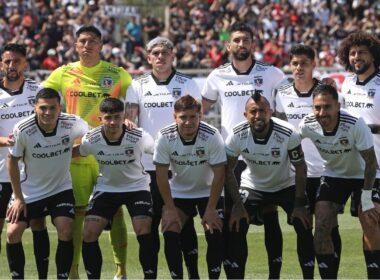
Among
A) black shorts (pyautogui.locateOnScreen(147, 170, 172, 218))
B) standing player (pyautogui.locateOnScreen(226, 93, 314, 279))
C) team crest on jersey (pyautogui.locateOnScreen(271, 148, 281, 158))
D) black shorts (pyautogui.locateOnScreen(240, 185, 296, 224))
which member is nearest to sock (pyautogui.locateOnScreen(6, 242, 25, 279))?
black shorts (pyautogui.locateOnScreen(147, 170, 172, 218))

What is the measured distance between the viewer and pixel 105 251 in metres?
15.4

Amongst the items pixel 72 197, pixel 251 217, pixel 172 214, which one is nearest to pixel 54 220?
pixel 72 197

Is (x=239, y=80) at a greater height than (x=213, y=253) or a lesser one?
greater

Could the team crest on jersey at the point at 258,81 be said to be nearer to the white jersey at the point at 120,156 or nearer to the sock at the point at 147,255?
the white jersey at the point at 120,156

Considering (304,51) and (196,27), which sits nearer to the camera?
(304,51)

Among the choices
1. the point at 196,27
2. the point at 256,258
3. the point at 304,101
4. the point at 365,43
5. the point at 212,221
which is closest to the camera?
the point at 212,221

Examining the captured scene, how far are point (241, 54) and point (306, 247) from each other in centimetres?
236

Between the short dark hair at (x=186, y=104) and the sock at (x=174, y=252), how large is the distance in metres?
1.26

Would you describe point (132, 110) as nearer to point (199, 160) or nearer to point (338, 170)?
point (199, 160)

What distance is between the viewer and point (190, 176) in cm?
1180

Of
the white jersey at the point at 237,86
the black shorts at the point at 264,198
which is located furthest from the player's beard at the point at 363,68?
the black shorts at the point at 264,198

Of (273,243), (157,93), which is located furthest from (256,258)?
(157,93)

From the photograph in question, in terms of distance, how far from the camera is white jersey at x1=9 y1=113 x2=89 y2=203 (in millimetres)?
11875

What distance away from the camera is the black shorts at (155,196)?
1219cm
